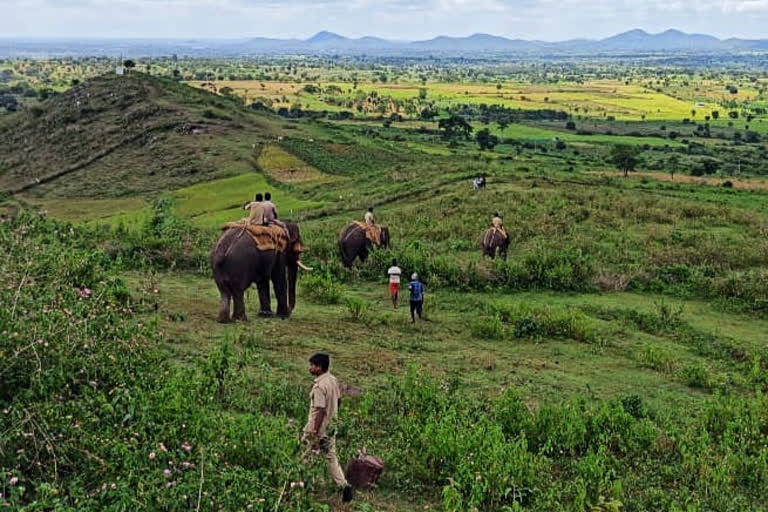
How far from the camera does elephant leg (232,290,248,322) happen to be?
14570 mm

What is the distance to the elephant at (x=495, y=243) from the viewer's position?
22266 mm

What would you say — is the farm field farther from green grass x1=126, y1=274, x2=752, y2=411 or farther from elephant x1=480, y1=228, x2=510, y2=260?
elephant x1=480, y1=228, x2=510, y2=260

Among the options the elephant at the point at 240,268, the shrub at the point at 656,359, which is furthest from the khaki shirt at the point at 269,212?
the shrub at the point at 656,359

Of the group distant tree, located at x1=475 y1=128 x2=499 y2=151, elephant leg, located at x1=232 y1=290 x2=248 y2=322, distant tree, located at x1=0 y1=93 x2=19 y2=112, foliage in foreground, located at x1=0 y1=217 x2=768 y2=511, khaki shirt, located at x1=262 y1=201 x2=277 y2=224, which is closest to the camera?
foliage in foreground, located at x1=0 y1=217 x2=768 y2=511

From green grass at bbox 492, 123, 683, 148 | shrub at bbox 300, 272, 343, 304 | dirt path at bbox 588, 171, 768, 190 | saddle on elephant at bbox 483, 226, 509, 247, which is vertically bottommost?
green grass at bbox 492, 123, 683, 148

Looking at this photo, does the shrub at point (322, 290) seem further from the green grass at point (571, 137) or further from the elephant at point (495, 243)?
the green grass at point (571, 137)

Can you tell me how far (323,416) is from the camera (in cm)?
805

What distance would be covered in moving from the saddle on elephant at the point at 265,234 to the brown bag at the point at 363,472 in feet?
22.7

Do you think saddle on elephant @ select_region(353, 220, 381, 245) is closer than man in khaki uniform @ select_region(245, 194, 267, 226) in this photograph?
No

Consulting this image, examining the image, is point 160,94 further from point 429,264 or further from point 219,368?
point 219,368

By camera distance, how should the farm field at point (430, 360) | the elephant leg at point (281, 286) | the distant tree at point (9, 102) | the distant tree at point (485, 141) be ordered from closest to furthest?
1. the farm field at point (430, 360)
2. the elephant leg at point (281, 286)
3. the distant tree at point (485, 141)
4. the distant tree at point (9, 102)

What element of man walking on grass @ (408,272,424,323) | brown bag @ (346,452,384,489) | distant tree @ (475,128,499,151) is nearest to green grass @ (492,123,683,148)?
distant tree @ (475,128,499,151)

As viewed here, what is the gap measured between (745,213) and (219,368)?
82.9ft

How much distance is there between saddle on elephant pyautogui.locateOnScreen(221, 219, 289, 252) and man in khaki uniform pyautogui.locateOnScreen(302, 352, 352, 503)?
6883 millimetres
